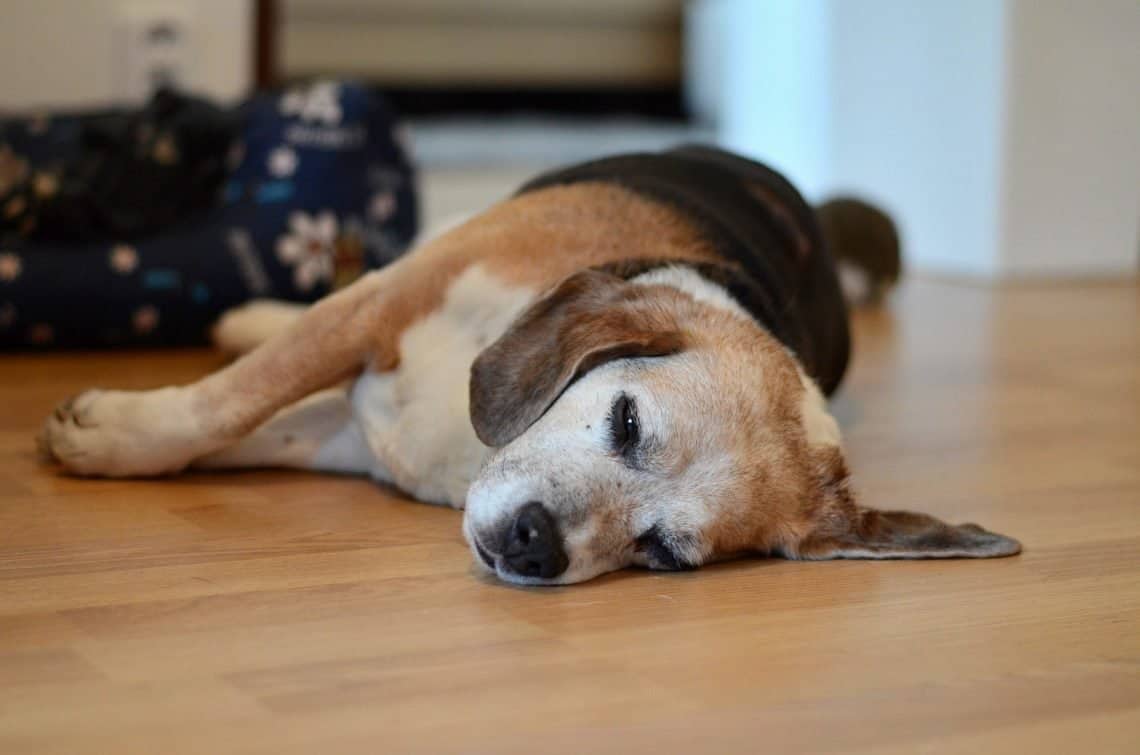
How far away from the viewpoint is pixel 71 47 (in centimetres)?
494

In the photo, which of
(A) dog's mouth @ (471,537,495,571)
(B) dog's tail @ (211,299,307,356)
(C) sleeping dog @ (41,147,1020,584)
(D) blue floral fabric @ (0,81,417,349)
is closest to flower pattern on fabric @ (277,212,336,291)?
(D) blue floral fabric @ (0,81,417,349)

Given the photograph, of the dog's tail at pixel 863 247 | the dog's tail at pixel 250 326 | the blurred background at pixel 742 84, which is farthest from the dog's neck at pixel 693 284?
the blurred background at pixel 742 84

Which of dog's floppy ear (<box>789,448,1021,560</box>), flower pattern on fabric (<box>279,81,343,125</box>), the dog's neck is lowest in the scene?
dog's floppy ear (<box>789,448,1021,560</box>)

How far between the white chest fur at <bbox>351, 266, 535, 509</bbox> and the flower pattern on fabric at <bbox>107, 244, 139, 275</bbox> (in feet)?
4.94

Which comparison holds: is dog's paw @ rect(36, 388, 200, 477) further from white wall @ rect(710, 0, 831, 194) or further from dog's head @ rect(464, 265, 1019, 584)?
white wall @ rect(710, 0, 831, 194)

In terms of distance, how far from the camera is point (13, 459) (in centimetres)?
250

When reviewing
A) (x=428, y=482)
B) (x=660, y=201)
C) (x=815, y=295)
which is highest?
(x=660, y=201)

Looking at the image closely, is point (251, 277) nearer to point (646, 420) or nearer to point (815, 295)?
point (815, 295)

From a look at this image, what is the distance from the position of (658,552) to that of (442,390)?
469mm

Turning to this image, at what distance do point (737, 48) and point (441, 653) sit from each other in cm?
622

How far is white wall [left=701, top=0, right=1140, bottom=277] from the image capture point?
18.7ft

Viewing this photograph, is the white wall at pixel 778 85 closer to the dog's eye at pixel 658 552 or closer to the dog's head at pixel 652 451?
the dog's head at pixel 652 451

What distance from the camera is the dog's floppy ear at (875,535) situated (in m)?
2.02

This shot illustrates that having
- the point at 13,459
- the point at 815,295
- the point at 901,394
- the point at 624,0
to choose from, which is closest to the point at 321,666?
the point at 13,459
